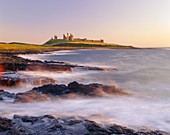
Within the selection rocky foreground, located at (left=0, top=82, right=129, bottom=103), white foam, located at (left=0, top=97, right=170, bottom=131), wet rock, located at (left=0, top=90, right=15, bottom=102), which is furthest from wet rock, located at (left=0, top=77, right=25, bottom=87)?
white foam, located at (left=0, top=97, right=170, bottom=131)

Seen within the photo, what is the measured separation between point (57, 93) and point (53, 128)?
7.13 m

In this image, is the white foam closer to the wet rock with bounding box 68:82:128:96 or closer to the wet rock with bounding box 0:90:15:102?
the wet rock with bounding box 68:82:128:96

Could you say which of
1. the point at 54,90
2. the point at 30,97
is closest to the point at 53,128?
the point at 30,97

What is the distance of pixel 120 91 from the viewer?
1820cm

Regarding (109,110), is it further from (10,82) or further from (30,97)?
(10,82)

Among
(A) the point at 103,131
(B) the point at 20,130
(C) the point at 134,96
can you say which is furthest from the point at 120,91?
(B) the point at 20,130

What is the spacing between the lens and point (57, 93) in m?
16.2

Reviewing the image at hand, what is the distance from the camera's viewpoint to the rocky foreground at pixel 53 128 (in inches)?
345

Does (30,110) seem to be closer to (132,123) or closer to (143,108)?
(132,123)

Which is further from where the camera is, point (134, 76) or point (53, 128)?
point (134, 76)

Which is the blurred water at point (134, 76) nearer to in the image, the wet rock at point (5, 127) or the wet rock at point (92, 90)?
the wet rock at point (92, 90)

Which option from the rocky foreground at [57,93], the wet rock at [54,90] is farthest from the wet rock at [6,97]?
the wet rock at [54,90]

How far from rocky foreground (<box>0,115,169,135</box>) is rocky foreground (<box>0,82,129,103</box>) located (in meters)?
4.68

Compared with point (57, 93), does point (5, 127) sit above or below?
above
